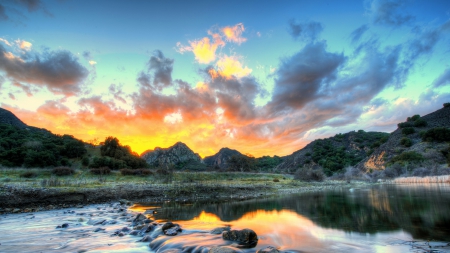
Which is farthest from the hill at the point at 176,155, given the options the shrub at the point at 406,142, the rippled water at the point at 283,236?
the rippled water at the point at 283,236

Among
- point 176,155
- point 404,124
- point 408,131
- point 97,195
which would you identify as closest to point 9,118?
point 176,155

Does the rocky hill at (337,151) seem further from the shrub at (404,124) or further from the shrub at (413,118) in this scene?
the shrub at (413,118)

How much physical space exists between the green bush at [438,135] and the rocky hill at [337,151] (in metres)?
35.4

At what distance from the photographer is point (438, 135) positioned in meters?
74.8

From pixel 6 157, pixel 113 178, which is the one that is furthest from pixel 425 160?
pixel 6 157

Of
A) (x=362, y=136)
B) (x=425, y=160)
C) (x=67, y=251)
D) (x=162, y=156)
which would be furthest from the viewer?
(x=162, y=156)

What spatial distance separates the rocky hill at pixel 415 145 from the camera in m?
68.9

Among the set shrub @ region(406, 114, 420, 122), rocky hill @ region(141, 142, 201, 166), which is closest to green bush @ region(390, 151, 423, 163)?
shrub @ region(406, 114, 420, 122)

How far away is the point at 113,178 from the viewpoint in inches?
1663

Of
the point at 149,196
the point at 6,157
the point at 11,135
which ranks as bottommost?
the point at 149,196

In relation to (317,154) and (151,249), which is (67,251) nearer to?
(151,249)

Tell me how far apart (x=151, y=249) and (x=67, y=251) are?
282 cm

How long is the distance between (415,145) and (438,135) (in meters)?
7.43

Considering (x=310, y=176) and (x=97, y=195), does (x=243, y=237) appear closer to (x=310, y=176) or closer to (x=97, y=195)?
(x=97, y=195)
